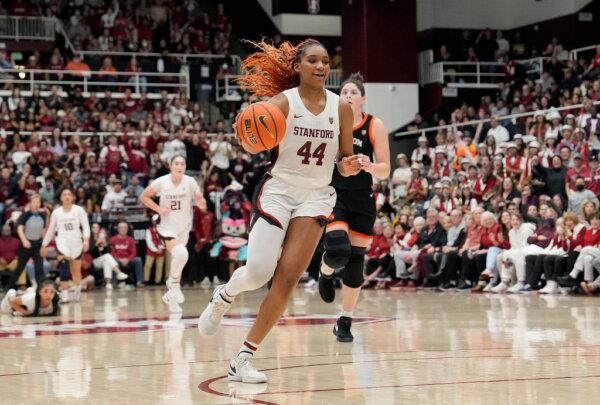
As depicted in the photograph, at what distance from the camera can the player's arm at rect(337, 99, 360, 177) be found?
6941 millimetres

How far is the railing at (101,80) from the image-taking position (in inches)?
1075

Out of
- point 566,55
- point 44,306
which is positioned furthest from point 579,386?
point 566,55

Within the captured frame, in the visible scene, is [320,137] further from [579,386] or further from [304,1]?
[304,1]

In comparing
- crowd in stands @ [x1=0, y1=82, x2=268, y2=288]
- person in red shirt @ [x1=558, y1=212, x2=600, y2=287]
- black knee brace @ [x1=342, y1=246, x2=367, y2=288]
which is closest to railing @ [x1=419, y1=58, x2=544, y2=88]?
crowd in stands @ [x1=0, y1=82, x2=268, y2=288]

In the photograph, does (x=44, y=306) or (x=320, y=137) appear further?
(x=44, y=306)

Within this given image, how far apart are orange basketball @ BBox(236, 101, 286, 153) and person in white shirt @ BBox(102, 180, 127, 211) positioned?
51.1 feet

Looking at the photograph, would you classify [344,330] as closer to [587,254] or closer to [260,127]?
[260,127]

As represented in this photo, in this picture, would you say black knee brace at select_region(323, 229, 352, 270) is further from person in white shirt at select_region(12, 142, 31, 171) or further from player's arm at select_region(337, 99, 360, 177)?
person in white shirt at select_region(12, 142, 31, 171)

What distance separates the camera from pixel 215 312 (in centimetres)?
716

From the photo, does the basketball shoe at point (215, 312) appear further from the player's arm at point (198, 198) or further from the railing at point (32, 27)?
the railing at point (32, 27)

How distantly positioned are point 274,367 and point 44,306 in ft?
20.8

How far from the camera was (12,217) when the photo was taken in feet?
66.7

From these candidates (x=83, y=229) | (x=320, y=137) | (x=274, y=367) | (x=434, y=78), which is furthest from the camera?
(x=434, y=78)

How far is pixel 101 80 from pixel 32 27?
12.6 feet
